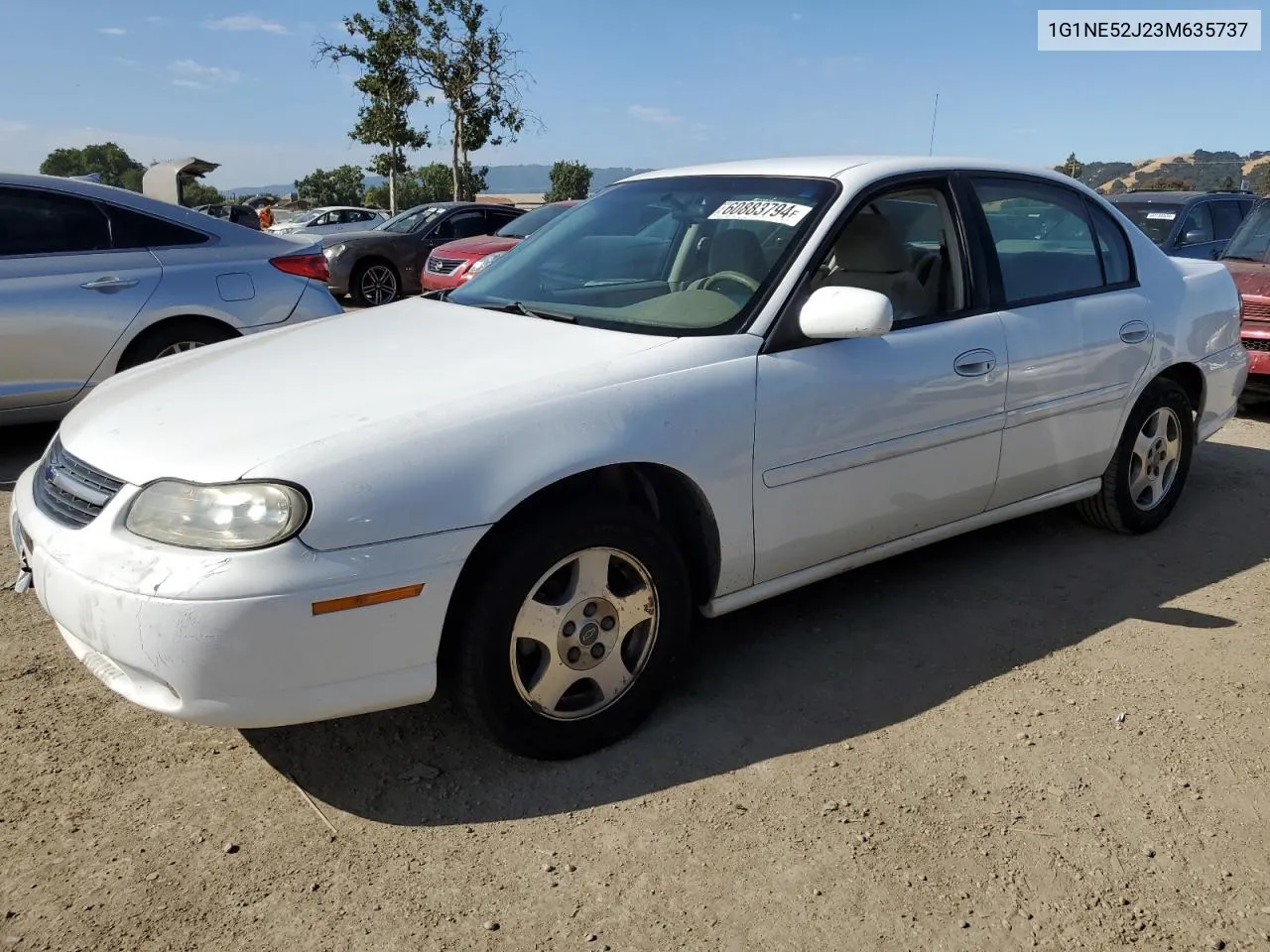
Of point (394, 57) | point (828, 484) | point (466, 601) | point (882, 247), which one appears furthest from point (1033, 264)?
point (394, 57)

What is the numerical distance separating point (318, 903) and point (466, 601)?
29.5 inches

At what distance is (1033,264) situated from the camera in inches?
154

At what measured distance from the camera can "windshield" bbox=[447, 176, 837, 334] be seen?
3.21 m

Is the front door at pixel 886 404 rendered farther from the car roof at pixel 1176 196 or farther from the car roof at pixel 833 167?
the car roof at pixel 1176 196

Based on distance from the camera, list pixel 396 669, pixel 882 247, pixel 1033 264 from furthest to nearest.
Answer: pixel 1033 264, pixel 882 247, pixel 396 669

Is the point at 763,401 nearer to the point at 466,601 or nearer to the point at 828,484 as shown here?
the point at 828,484

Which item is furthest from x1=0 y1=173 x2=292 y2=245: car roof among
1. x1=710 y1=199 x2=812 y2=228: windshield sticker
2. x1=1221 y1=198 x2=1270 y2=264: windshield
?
x1=1221 y1=198 x2=1270 y2=264: windshield

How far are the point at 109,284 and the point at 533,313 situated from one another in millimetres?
3377

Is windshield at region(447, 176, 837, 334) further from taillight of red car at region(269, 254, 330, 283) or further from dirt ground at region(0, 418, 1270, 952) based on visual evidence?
taillight of red car at region(269, 254, 330, 283)

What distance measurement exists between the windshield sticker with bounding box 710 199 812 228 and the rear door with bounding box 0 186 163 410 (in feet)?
11.9

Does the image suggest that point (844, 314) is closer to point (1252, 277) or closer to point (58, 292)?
point (58, 292)

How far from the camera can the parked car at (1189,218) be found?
34.0ft

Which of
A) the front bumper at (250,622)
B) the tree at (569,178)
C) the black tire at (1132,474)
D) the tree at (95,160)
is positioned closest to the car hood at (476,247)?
the black tire at (1132,474)

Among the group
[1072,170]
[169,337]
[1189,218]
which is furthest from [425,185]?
[169,337]
